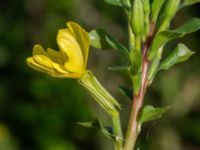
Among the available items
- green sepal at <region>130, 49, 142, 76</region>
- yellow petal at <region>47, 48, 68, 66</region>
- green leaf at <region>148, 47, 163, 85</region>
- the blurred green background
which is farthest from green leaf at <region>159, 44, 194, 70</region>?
the blurred green background

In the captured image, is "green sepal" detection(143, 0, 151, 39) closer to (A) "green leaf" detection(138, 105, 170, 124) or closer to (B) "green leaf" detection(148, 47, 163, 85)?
(B) "green leaf" detection(148, 47, 163, 85)

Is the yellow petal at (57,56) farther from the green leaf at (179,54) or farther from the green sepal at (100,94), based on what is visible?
the green leaf at (179,54)

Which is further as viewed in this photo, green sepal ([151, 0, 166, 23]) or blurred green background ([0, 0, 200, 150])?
blurred green background ([0, 0, 200, 150])

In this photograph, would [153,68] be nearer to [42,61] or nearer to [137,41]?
[137,41]

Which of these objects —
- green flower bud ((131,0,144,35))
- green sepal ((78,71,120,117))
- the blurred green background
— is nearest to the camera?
green flower bud ((131,0,144,35))

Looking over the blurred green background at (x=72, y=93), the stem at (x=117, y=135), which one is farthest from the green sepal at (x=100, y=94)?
the blurred green background at (x=72, y=93)

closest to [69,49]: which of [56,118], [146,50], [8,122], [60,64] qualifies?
[60,64]

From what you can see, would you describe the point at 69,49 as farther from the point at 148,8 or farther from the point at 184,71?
the point at 184,71
